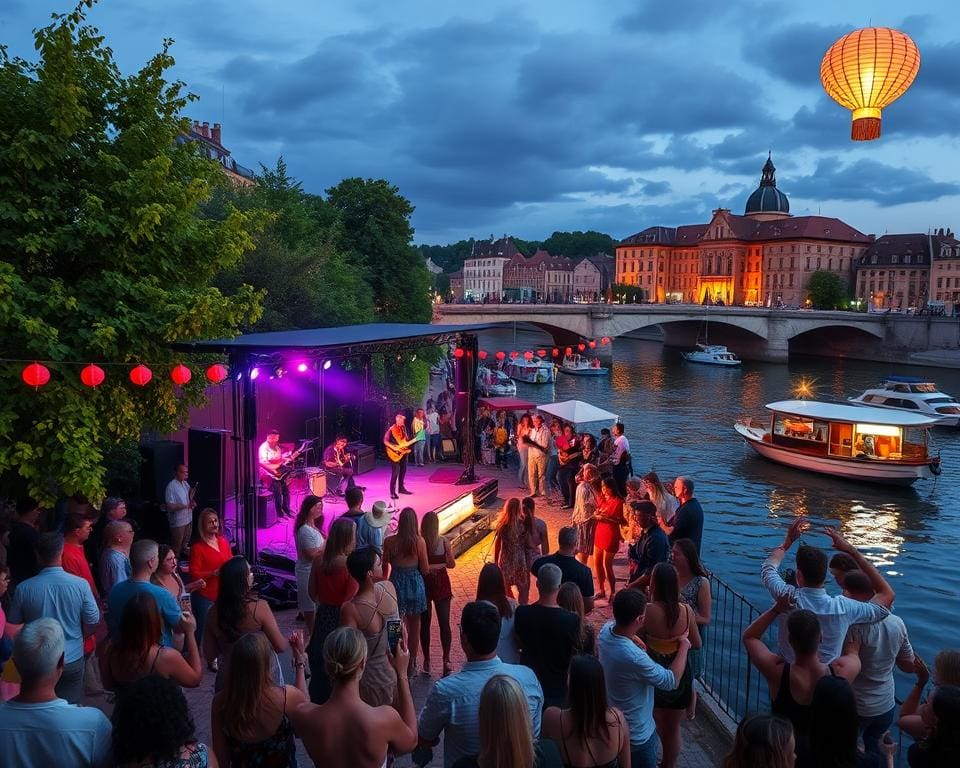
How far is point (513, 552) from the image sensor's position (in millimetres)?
8242

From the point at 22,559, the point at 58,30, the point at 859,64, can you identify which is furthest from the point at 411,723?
the point at 859,64

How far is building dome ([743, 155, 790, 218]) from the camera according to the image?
133250 mm

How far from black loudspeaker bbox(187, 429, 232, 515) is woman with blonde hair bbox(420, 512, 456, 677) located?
553cm

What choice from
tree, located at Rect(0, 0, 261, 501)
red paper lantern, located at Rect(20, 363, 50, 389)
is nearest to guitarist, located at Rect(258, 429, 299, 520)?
tree, located at Rect(0, 0, 261, 501)

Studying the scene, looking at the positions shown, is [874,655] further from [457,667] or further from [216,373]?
[216,373]

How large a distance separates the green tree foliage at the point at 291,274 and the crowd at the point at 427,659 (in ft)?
44.3

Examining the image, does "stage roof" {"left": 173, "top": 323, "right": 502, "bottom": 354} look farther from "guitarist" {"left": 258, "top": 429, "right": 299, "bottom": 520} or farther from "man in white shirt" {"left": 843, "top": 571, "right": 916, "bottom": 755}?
"man in white shirt" {"left": 843, "top": 571, "right": 916, "bottom": 755}

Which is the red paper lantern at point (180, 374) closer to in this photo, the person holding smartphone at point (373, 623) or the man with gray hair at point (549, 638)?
the person holding smartphone at point (373, 623)

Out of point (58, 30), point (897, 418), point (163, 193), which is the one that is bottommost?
point (897, 418)

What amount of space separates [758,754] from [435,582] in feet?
14.7

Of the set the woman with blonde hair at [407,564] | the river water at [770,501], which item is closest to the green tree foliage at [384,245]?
the river water at [770,501]

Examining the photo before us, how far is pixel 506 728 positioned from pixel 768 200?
143710mm

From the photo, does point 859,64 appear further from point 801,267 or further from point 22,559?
point 801,267

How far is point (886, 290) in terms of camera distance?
105m
